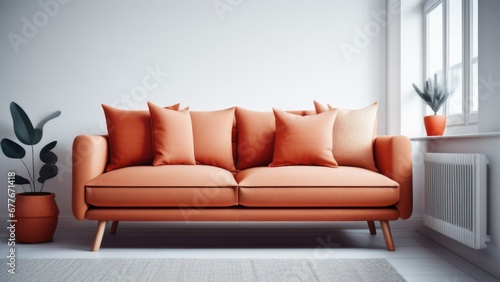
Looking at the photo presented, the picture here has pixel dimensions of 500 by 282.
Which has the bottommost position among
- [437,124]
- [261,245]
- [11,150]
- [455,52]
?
[261,245]

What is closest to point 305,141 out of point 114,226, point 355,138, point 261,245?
point 355,138

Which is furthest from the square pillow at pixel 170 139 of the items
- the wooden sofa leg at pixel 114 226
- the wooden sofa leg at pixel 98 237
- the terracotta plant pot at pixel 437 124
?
the terracotta plant pot at pixel 437 124

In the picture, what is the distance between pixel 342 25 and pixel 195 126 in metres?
1.59

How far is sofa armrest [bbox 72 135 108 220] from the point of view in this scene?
2555mm

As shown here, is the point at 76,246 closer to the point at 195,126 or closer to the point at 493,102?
the point at 195,126

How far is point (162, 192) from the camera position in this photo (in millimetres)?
2531

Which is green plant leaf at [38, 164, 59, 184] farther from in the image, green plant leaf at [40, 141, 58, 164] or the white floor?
the white floor

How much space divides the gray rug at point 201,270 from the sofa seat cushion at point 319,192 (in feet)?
1.12

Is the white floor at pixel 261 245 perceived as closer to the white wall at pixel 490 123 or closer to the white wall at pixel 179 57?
the white wall at pixel 490 123

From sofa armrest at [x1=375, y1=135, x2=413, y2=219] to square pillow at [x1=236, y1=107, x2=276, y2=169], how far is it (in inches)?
33.0

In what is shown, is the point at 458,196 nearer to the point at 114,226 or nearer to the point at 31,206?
the point at 114,226

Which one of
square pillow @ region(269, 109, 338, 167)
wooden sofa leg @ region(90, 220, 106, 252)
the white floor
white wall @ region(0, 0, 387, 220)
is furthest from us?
white wall @ region(0, 0, 387, 220)

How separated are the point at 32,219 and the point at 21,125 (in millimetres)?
710

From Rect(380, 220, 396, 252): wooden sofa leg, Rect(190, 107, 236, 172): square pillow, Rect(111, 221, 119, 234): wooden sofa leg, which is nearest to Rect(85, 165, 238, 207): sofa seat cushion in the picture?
Rect(190, 107, 236, 172): square pillow
